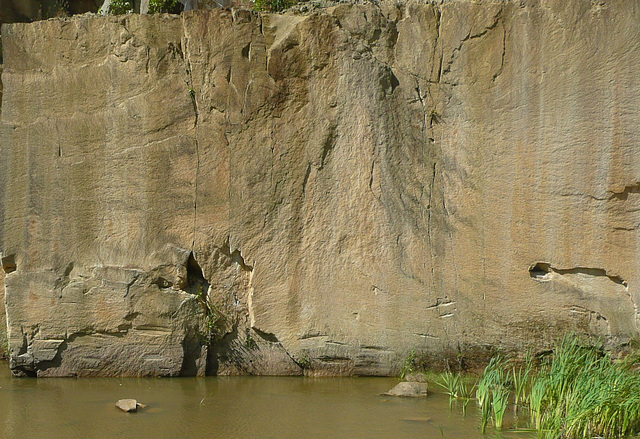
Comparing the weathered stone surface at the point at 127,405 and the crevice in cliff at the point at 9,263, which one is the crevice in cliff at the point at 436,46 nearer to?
the weathered stone surface at the point at 127,405

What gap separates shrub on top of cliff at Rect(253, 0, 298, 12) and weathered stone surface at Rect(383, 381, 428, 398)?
10.2 ft

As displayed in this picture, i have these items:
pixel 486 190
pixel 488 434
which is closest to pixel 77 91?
pixel 486 190

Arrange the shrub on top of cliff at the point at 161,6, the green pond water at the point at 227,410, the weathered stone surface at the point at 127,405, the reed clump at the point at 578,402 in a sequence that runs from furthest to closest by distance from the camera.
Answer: the shrub on top of cliff at the point at 161,6 → the weathered stone surface at the point at 127,405 → the green pond water at the point at 227,410 → the reed clump at the point at 578,402

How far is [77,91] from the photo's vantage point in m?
5.04

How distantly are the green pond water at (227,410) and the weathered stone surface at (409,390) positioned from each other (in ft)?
0.16

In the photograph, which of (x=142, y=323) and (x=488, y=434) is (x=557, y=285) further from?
(x=142, y=323)

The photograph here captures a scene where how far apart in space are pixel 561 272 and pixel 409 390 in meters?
1.37

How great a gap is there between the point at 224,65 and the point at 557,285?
111 inches

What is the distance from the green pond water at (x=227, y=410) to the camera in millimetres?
3680

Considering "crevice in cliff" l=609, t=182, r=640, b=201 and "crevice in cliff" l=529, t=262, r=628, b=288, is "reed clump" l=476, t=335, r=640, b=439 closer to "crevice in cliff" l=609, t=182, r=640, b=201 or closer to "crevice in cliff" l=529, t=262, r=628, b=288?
→ "crevice in cliff" l=529, t=262, r=628, b=288

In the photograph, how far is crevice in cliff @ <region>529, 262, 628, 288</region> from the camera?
187 inches

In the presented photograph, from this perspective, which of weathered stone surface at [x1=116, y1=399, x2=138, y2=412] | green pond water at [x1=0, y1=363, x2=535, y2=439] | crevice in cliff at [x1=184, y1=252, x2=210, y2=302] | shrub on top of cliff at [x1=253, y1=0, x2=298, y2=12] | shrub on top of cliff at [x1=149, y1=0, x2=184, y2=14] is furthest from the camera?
shrub on top of cliff at [x1=149, y1=0, x2=184, y2=14]

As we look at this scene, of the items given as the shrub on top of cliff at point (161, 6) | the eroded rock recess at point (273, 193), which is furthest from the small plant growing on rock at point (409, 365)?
the shrub on top of cliff at point (161, 6)

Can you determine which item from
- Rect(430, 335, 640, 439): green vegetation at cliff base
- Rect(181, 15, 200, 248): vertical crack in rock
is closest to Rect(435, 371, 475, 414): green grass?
Rect(430, 335, 640, 439): green vegetation at cliff base
